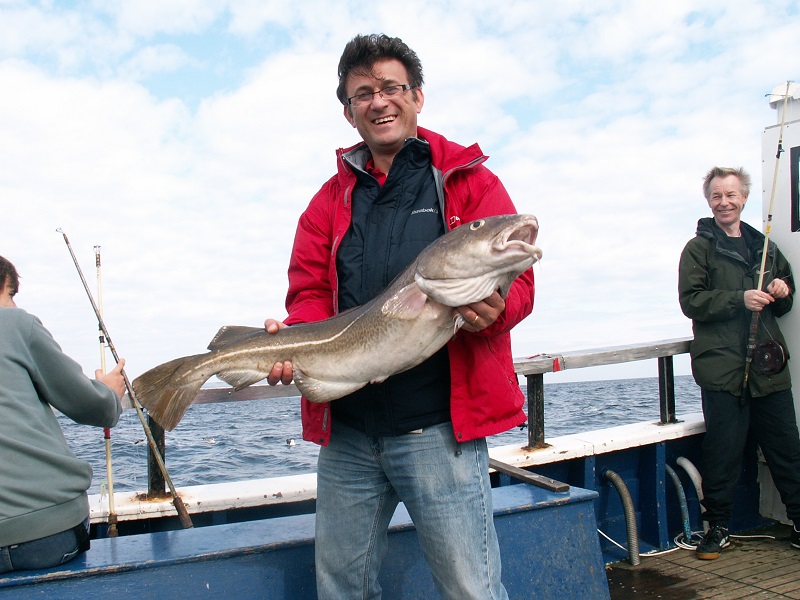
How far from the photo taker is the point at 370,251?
278 centimetres

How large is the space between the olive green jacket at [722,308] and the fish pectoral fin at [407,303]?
3597 millimetres

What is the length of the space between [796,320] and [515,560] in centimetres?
383

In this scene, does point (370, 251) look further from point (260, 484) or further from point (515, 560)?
point (260, 484)

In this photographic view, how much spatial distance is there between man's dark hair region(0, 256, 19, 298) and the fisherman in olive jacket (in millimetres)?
4759

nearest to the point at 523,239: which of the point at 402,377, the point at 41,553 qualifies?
the point at 402,377

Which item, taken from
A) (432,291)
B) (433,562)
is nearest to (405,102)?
(432,291)

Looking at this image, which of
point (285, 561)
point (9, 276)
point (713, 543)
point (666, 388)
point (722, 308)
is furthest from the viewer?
point (666, 388)

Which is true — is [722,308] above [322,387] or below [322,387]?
above

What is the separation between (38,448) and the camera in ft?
9.70

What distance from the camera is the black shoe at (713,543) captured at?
4.99m

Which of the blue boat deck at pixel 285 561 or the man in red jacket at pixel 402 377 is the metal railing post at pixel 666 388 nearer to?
the blue boat deck at pixel 285 561

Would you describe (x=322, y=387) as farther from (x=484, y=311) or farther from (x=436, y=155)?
(x=436, y=155)

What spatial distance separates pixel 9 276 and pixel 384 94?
6.99 feet

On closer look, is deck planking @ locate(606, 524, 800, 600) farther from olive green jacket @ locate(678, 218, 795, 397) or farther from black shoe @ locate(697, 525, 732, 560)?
olive green jacket @ locate(678, 218, 795, 397)
